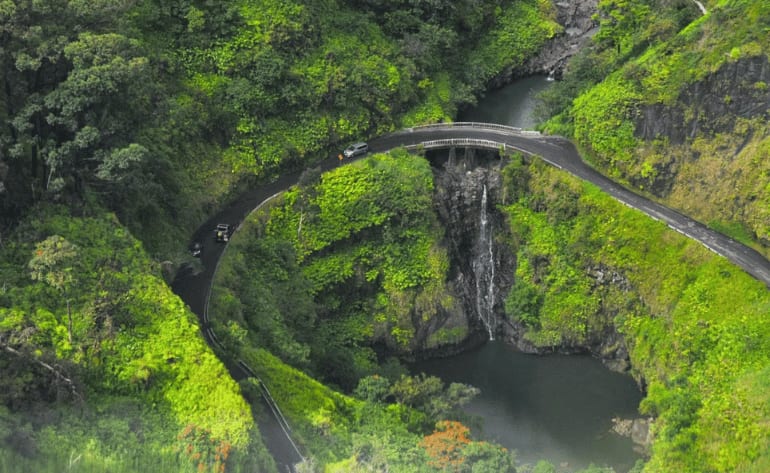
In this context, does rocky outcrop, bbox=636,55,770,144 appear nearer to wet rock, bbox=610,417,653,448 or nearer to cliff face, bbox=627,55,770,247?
cliff face, bbox=627,55,770,247

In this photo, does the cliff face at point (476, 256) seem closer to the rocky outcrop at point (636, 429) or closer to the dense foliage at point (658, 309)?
the dense foliage at point (658, 309)

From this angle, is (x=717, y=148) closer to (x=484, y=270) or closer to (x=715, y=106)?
(x=715, y=106)

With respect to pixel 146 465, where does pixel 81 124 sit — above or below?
above

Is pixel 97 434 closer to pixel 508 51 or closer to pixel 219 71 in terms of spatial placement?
pixel 219 71

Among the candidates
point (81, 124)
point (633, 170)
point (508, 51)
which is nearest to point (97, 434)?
point (81, 124)

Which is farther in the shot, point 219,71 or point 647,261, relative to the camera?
point 219,71
